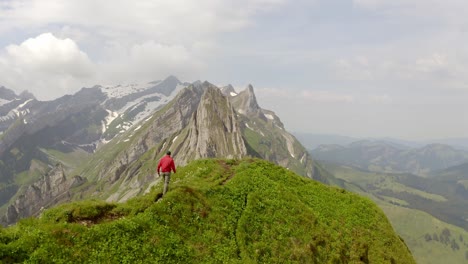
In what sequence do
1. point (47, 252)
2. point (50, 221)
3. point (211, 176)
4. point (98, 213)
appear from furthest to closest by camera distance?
point (211, 176) → point (98, 213) → point (50, 221) → point (47, 252)

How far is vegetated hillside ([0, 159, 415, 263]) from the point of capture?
2352 cm

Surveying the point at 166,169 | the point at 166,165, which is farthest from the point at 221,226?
the point at 166,165

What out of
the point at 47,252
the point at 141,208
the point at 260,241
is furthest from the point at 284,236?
the point at 47,252

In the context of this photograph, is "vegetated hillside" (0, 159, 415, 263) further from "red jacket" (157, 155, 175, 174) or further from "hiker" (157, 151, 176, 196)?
"red jacket" (157, 155, 175, 174)

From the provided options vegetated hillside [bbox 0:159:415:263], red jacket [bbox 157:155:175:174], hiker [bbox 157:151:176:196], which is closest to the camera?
vegetated hillside [bbox 0:159:415:263]

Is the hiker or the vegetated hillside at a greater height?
the hiker

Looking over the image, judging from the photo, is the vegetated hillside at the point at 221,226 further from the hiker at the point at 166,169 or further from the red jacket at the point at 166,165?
the red jacket at the point at 166,165

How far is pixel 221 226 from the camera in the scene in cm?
3077

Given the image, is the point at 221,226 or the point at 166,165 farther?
the point at 166,165

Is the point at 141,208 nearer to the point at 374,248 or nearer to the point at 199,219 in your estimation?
the point at 199,219

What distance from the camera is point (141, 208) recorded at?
2955 centimetres

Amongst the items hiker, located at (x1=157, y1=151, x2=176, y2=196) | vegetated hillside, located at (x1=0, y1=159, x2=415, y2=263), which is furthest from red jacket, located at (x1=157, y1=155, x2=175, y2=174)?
vegetated hillside, located at (x1=0, y1=159, x2=415, y2=263)

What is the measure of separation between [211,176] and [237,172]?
338cm

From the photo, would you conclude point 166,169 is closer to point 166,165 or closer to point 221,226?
point 166,165
